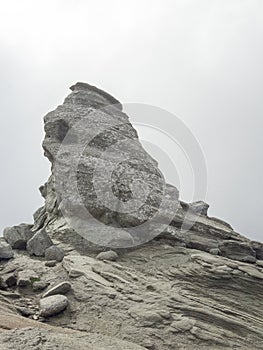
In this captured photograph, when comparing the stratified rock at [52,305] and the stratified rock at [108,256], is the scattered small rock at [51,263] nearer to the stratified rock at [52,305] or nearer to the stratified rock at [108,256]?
the stratified rock at [108,256]

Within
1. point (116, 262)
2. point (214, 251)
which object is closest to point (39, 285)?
point (116, 262)

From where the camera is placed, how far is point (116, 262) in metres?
23.9

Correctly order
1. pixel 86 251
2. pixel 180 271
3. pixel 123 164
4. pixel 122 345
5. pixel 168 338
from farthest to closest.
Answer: pixel 123 164, pixel 86 251, pixel 180 271, pixel 168 338, pixel 122 345

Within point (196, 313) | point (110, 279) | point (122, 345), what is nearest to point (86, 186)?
point (110, 279)

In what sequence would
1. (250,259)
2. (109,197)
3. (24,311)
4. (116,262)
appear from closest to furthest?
(24,311) < (116,262) < (250,259) < (109,197)

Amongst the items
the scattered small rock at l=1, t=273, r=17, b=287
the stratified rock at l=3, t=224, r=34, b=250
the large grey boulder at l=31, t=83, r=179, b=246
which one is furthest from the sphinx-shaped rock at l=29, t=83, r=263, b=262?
the scattered small rock at l=1, t=273, r=17, b=287

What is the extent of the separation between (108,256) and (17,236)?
8.19 m

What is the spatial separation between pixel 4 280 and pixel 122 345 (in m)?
10.1

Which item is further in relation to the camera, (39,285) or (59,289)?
(39,285)

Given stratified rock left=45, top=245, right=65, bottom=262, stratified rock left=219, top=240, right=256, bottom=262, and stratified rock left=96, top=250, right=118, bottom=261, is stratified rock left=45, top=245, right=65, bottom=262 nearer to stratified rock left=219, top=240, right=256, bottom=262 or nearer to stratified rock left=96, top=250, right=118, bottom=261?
stratified rock left=96, top=250, right=118, bottom=261

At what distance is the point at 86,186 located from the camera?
28.2 m

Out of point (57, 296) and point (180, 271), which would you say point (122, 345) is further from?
point (180, 271)

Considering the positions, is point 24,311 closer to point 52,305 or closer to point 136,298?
point 52,305

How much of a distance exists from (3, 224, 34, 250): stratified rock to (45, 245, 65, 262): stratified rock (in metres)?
3.40
